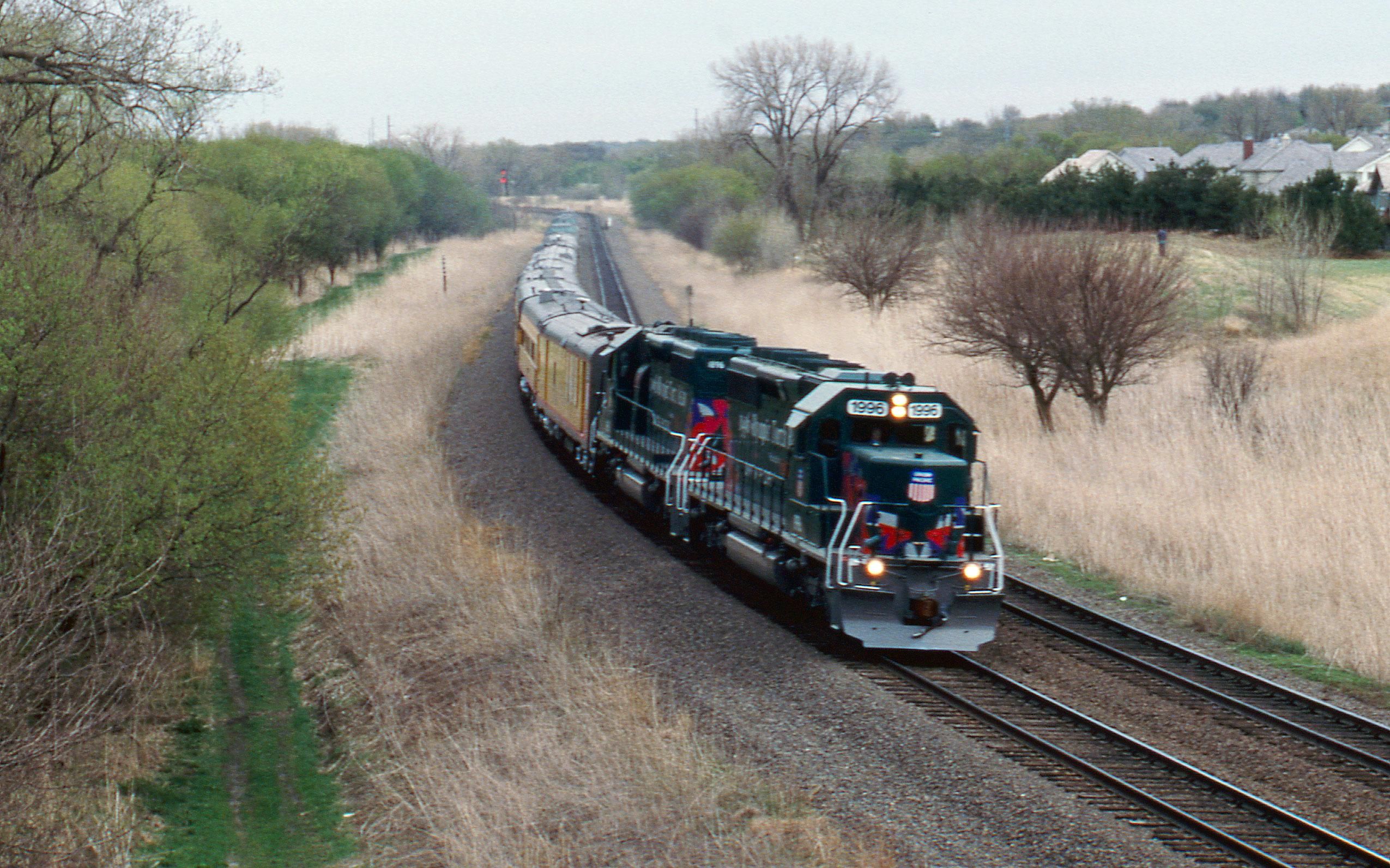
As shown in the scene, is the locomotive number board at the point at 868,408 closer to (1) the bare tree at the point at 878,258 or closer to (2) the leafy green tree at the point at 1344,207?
(1) the bare tree at the point at 878,258

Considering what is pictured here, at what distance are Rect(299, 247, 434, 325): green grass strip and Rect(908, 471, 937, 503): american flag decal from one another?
3290cm

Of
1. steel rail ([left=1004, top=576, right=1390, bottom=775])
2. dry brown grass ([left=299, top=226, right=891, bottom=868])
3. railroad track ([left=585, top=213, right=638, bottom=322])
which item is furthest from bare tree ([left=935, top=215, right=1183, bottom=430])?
railroad track ([left=585, top=213, right=638, bottom=322])

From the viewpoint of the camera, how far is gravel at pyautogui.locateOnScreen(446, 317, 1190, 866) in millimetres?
9336

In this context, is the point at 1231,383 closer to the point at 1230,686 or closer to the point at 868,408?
the point at 1230,686

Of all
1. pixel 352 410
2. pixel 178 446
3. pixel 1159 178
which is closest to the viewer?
pixel 178 446

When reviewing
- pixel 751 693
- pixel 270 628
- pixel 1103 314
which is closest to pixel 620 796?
pixel 751 693

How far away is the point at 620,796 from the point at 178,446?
23.6ft

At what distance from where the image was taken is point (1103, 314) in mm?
23188

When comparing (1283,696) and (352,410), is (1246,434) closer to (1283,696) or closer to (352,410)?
(1283,696)

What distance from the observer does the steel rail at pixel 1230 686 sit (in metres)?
11.4

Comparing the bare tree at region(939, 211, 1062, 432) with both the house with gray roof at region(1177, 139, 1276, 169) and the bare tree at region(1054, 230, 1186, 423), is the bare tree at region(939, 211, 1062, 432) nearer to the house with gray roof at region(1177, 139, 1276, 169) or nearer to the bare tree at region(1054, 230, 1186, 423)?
the bare tree at region(1054, 230, 1186, 423)

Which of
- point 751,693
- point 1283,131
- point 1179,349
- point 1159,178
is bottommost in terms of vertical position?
point 751,693

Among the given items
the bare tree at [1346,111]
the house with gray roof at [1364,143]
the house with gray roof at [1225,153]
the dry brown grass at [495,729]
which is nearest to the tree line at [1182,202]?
the dry brown grass at [495,729]

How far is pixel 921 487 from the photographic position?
43.7 feet
